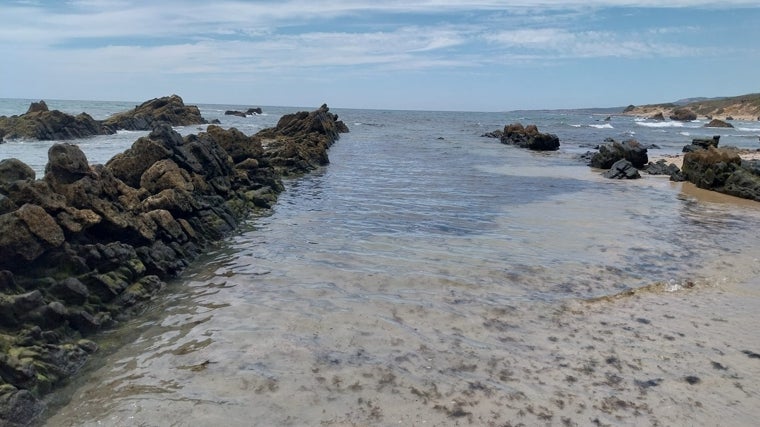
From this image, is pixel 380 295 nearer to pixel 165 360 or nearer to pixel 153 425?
pixel 165 360

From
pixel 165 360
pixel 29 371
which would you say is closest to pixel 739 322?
pixel 165 360

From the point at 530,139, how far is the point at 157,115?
48055mm

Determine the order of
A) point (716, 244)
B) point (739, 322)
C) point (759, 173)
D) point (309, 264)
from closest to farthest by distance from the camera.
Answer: point (739, 322)
point (309, 264)
point (716, 244)
point (759, 173)

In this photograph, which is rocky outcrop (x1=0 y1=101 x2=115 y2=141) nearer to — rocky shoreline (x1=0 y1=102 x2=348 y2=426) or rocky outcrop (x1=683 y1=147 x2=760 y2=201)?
rocky shoreline (x1=0 y1=102 x2=348 y2=426)

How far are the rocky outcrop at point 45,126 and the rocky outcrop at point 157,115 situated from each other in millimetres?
7364

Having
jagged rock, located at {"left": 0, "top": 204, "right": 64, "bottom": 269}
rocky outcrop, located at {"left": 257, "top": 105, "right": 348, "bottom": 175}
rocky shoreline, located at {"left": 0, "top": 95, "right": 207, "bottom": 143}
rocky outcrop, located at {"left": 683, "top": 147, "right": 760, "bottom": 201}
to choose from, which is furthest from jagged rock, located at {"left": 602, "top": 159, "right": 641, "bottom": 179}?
rocky shoreline, located at {"left": 0, "top": 95, "right": 207, "bottom": 143}

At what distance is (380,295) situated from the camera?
9539 millimetres

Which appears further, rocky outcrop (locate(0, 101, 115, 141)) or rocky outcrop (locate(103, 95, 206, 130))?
rocky outcrop (locate(103, 95, 206, 130))

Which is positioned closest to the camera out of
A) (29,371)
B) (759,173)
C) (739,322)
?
(29,371)

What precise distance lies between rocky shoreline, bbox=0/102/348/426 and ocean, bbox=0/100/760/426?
0.41 metres

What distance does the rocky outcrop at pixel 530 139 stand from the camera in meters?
45.5

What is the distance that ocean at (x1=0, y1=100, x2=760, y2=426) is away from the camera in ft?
19.9

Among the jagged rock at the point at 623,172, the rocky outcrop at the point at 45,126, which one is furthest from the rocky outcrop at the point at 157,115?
the jagged rock at the point at 623,172

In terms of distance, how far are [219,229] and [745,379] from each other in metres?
11.6
